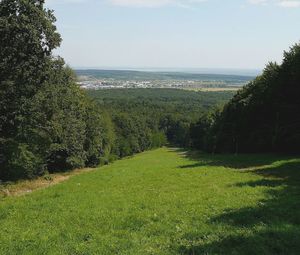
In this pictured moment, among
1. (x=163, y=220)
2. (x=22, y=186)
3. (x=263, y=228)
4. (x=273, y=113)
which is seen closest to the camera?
(x=263, y=228)

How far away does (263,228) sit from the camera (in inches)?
531

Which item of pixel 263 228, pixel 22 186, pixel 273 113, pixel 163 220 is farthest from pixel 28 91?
pixel 273 113

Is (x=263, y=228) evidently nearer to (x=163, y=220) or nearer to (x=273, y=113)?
(x=163, y=220)

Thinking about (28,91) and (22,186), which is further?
(22,186)

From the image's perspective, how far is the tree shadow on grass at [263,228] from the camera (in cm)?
1180

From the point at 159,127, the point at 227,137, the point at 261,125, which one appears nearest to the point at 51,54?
the point at 261,125

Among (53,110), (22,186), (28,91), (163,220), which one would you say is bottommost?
(22,186)

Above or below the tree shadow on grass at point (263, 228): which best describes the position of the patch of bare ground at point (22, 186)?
below

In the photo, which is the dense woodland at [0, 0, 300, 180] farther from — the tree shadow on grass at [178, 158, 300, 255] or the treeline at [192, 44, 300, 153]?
the tree shadow on grass at [178, 158, 300, 255]

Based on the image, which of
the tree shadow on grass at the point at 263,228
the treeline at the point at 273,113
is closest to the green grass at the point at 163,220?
the tree shadow on grass at the point at 263,228

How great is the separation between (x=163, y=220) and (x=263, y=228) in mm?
3485

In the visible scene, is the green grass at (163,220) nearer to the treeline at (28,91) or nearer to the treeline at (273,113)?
the treeline at (28,91)

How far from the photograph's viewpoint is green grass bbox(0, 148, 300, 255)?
480 inches

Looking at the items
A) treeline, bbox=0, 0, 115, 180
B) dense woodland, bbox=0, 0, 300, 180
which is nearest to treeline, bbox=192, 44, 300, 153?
dense woodland, bbox=0, 0, 300, 180
